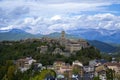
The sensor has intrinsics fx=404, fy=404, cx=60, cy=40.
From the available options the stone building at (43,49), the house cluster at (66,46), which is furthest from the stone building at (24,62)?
the house cluster at (66,46)

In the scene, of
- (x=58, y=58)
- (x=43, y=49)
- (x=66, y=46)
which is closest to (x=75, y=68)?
(x=58, y=58)

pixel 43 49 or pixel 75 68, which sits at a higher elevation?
pixel 75 68

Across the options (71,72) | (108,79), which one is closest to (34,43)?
(71,72)

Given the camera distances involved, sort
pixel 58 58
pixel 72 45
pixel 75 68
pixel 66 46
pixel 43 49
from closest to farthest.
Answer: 1. pixel 75 68
2. pixel 58 58
3. pixel 43 49
4. pixel 72 45
5. pixel 66 46

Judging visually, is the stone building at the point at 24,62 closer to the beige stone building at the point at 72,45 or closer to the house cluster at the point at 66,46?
the house cluster at the point at 66,46

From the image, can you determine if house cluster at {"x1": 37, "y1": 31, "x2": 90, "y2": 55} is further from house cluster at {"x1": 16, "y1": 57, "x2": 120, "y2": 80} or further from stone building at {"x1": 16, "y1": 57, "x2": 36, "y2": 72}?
house cluster at {"x1": 16, "y1": 57, "x2": 120, "y2": 80}

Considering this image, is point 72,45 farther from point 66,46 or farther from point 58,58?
point 58,58

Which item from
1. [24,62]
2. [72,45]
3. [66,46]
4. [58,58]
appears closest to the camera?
[24,62]

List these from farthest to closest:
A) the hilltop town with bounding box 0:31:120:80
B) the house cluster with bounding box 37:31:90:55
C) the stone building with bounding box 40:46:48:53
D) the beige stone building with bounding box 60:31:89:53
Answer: the beige stone building with bounding box 60:31:89:53 < the house cluster with bounding box 37:31:90:55 < the stone building with bounding box 40:46:48:53 < the hilltop town with bounding box 0:31:120:80

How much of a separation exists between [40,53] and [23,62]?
6.29 metres

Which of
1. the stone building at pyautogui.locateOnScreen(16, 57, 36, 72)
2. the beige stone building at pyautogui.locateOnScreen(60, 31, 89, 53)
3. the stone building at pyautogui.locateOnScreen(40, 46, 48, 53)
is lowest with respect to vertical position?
the stone building at pyautogui.locateOnScreen(16, 57, 36, 72)

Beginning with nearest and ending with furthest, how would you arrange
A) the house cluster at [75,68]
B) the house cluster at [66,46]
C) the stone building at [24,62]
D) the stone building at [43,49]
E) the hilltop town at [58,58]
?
the house cluster at [75,68]
the hilltop town at [58,58]
the stone building at [24,62]
the stone building at [43,49]
the house cluster at [66,46]

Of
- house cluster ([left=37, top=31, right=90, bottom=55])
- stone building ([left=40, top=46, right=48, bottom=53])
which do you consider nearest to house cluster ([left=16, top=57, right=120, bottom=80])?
stone building ([left=40, top=46, right=48, bottom=53])

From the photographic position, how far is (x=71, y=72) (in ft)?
231
